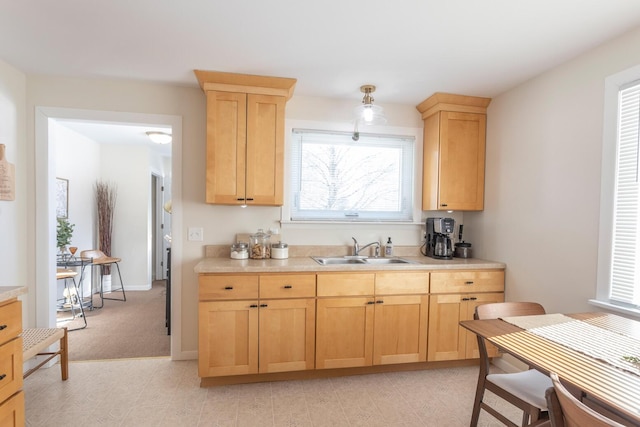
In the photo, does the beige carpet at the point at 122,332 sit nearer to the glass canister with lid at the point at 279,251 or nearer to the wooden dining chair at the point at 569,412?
the glass canister with lid at the point at 279,251

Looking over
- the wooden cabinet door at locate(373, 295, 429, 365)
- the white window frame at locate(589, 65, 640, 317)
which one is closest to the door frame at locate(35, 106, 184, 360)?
the wooden cabinet door at locate(373, 295, 429, 365)

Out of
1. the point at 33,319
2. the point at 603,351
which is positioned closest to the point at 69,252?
the point at 33,319

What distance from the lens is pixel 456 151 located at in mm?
3004

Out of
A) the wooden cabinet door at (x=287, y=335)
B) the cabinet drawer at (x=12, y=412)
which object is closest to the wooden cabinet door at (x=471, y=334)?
the wooden cabinet door at (x=287, y=335)

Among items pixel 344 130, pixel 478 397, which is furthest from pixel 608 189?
pixel 344 130

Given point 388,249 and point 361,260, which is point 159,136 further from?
point 388,249

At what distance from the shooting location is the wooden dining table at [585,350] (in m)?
0.99

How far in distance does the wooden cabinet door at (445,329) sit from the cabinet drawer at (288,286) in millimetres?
1018

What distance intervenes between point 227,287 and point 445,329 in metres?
1.80

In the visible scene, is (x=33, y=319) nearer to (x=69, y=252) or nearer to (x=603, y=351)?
(x=69, y=252)

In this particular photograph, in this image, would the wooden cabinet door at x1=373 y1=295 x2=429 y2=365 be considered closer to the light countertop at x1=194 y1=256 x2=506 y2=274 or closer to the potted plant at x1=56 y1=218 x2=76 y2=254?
the light countertop at x1=194 y1=256 x2=506 y2=274

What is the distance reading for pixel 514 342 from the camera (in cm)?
138

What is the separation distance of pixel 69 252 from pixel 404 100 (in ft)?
14.8

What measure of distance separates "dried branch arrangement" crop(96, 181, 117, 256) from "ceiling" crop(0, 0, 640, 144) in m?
Result: 2.94
